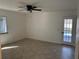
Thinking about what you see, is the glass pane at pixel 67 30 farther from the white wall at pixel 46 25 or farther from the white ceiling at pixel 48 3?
the white ceiling at pixel 48 3

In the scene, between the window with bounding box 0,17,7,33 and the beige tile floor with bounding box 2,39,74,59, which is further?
the window with bounding box 0,17,7,33

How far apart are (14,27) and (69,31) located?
162 inches

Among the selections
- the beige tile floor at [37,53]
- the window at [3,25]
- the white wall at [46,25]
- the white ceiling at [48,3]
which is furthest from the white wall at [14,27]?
the white ceiling at [48,3]

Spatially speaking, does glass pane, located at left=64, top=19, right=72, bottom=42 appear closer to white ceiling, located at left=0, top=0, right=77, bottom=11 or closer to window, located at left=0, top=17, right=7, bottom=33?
white ceiling, located at left=0, top=0, right=77, bottom=11

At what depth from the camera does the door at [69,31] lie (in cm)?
712

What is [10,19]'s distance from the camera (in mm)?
7867

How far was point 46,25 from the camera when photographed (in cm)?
848

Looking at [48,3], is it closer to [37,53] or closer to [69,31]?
[37,53]

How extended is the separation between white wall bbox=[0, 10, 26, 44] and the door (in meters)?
3.73

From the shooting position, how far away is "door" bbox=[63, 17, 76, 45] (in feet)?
23.4

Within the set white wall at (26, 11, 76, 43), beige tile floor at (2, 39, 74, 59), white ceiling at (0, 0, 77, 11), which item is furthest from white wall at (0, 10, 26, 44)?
white ceiling at (0, 0, 77, 11)

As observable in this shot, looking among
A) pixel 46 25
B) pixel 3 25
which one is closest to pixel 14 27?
pixel 3 25

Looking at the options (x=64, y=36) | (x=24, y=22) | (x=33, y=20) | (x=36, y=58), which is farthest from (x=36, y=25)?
(x=36, y=58)

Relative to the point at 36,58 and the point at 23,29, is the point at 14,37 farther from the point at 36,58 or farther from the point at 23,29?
the point at 36,58
